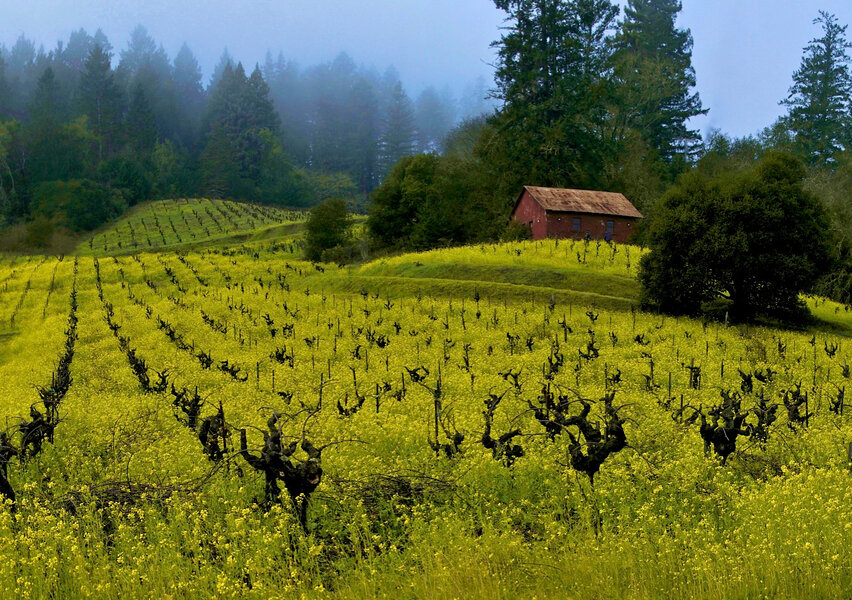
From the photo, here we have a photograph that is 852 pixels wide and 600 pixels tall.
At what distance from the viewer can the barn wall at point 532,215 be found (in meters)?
57.7

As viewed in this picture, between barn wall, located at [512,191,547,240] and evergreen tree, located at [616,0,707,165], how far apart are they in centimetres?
2589

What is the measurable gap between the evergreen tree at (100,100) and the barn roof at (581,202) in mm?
98446

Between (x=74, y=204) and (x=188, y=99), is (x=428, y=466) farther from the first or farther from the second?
(x=188, y=99)

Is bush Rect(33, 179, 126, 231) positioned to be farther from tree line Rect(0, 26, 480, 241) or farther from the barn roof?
the barn roof

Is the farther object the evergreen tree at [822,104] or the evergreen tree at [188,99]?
the evergreen tree at [188,99]

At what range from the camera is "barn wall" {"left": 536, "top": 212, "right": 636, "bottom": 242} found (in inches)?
2255

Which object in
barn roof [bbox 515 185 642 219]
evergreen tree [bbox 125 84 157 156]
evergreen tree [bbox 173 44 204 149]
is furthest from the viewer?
evergreen tree [bbox 173 44 204 149]

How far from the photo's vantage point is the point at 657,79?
80.4 metres

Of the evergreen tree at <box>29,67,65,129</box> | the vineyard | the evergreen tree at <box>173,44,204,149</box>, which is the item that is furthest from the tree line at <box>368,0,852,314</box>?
the evergreen tree at <box>173,44,204,149</box>

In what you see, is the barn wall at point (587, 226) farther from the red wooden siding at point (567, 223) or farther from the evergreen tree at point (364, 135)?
the evergreen tree at point (364, 135)

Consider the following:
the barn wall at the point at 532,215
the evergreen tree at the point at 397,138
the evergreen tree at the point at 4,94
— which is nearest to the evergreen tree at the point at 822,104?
the barn wall at the point at 532,215

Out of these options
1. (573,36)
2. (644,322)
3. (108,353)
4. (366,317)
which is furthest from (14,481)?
(573,36)

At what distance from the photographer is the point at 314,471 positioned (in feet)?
30.8

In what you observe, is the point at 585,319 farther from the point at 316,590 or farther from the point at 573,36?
the point at 573,36
